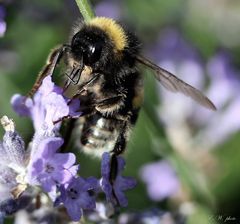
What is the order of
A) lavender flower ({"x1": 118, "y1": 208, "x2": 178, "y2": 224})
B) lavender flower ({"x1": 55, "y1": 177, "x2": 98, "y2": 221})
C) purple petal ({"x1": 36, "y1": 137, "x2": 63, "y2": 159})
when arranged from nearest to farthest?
purple petal ({"x1": 36, "y1": 137, "x2": 63, "y2": 159})
lavender flower ({"x1": 55, "y1": 177, "x2": 98, "y2": 221})
lavender flower ({"x1": 118, "y1": 208, "x2": 178, "y2": 224})

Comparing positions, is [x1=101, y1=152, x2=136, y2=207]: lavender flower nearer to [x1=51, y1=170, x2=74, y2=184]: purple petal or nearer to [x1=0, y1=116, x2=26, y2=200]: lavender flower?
[x1=51, y1=170, x2=74, y2=184]: purple petal

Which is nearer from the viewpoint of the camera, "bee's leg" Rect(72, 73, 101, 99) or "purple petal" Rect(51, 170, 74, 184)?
"purple petal" Rect(51, 170, 74, 184)

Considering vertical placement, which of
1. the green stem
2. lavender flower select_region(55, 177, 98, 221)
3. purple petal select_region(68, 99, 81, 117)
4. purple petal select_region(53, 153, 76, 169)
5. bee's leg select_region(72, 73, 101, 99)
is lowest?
lavender flower select_region(55, 177, 98, 221)

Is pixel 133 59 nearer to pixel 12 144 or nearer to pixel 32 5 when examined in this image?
pixel 12 144

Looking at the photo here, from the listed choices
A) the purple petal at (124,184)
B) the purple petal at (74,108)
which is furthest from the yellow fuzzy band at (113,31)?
the purple petal at (124,184)

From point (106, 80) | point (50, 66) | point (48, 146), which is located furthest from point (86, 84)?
point (48, 146)

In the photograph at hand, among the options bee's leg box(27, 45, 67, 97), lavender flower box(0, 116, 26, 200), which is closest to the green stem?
bee's leg box(27, 45, 67, 97)
